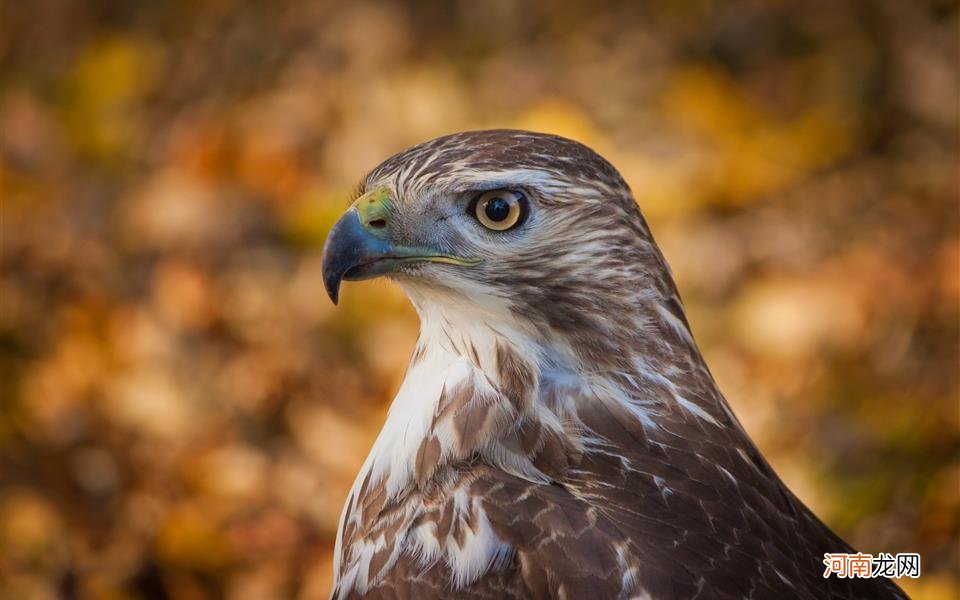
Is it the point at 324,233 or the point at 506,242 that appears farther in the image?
the point at 324,233

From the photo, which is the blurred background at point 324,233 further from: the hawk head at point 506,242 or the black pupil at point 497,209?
the black pupil at point 497,209

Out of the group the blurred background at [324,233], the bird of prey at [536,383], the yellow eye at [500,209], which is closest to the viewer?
the bird of prey at [536,383]

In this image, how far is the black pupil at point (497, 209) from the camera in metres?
2.72

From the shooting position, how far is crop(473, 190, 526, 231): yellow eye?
272 cm

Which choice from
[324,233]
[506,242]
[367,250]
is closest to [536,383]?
[506,242]

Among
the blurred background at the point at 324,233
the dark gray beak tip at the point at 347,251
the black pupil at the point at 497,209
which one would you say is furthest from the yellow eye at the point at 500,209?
the blurred background at the point at 324,233

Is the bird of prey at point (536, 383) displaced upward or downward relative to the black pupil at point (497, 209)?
downward

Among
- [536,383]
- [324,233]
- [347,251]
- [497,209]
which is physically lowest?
[536,383]

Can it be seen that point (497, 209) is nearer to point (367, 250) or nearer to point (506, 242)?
point (506, 242)

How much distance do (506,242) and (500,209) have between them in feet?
0.24

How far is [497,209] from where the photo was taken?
8.96 ft

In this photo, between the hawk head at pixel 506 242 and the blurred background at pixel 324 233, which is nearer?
the hawk head at pixel 506 242

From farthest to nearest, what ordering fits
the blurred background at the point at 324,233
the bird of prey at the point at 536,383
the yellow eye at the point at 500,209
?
the blurred background at the point at 324,233
the yellow eye at the point at 500,209
the bird of prey at the point at 536,383

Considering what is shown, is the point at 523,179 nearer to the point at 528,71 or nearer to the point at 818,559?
the point at 818,559
